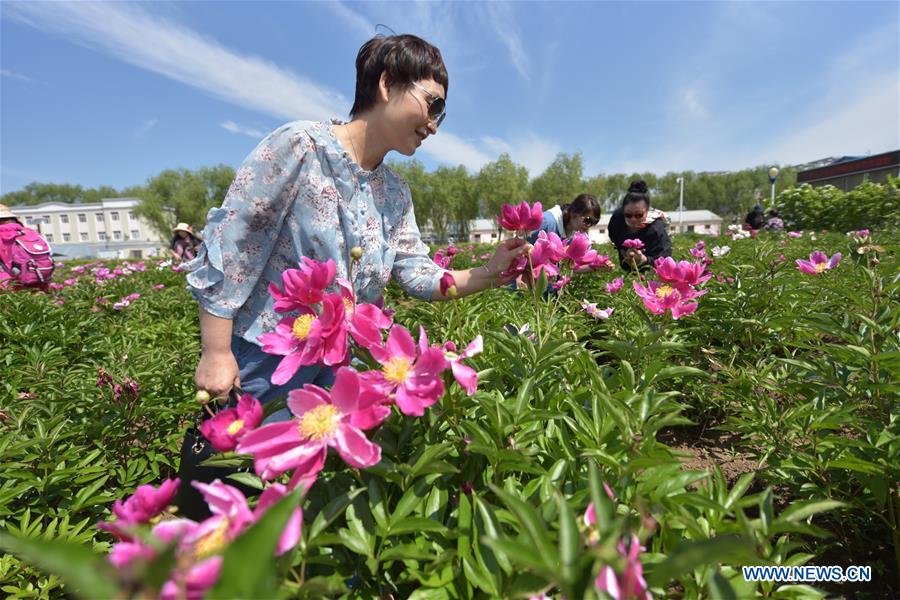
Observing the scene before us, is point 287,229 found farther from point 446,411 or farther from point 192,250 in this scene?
point 192,250

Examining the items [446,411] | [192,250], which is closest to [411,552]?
[446,411]

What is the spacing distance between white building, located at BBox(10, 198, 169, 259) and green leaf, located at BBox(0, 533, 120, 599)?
7197 centimetres

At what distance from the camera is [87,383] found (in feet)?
7.20

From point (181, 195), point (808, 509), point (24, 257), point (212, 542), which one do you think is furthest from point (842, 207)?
point (181, 195)

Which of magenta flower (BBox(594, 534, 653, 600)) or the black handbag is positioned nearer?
magenta flower (BBox(594, 534, 653, 600))

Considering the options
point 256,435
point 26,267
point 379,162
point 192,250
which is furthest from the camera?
point 192,250

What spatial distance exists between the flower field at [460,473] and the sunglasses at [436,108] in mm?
552

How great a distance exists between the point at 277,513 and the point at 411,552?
1.35ft

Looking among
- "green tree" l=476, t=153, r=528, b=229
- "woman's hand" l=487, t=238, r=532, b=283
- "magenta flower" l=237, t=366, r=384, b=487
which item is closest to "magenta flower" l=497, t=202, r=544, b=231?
"woman's hand" l=487, t=238, r=532, b=283

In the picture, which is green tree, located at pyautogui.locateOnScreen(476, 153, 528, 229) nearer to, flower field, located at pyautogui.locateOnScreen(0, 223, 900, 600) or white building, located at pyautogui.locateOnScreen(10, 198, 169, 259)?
flower field, located at pyautogui.locateOnScreen(0, 223, 900, 600)

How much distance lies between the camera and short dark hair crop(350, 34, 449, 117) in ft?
4.77

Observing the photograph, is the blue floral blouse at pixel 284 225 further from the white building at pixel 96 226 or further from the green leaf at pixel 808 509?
the white building at pixel 96 226

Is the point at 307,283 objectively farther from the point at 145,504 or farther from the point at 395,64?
the point at 395,64

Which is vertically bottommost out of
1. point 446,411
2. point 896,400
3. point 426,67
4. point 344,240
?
point 896,400
